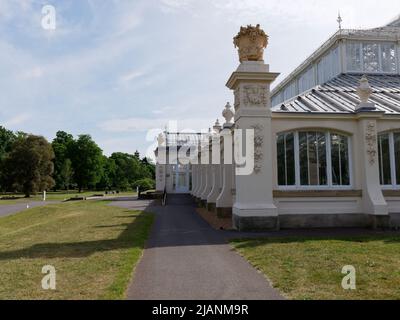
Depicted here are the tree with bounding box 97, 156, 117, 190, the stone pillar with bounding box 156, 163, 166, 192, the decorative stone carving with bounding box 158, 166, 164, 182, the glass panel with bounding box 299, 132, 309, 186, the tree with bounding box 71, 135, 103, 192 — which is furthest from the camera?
the tree with bounding box 97, 156, 117, 190

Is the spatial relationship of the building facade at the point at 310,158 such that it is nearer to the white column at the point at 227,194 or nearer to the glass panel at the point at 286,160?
the glass panel at the point at 286,160

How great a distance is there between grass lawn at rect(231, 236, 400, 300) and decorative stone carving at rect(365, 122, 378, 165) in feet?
11.8

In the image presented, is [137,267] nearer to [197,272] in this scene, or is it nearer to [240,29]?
[197,272]

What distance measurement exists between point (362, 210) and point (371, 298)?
845 centimetres

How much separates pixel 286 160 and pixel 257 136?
1.60 meters

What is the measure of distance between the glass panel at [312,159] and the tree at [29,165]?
4415cm

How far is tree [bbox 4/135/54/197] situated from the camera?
48.0m

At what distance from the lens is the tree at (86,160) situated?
6512 cm

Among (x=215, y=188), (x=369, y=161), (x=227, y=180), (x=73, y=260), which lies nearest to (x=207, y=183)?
(x=215, y=188)

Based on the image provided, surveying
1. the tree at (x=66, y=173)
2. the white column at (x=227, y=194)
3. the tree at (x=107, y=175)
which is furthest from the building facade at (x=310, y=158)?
the tree at (x=107, y=175)

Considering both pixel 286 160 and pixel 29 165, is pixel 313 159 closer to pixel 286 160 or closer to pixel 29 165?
pixel 286 160

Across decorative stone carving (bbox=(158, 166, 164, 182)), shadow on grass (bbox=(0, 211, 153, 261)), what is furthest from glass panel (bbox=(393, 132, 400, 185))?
decorative stone carving (bbox=(158, 166, 164, 182))

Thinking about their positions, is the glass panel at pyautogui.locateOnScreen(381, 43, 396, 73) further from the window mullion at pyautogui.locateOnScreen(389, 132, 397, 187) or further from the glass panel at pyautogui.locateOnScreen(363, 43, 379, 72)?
the window mullion at pyautogui.locateOnScreen(389, 132, 397, 187)
